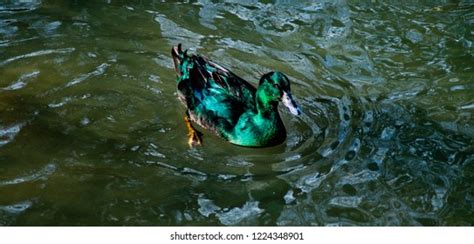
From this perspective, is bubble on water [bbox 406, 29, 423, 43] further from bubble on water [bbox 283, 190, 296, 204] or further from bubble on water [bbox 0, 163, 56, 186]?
bubble on water [bbox 0, 163, 56, 186]

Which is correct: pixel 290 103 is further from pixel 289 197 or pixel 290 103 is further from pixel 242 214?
pixel 242 214

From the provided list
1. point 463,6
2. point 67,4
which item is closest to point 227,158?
point 67,4

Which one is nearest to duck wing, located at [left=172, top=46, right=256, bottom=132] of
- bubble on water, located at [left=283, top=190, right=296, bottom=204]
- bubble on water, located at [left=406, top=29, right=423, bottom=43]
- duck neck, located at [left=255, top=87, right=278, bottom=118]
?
duck neck, located at [left=255, top=87, right=278, bottom=118]

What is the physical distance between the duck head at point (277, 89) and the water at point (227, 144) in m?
0.51

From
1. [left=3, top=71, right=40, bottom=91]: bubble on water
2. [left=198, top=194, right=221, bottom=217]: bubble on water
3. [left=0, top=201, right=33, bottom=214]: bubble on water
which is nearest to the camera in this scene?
[left=0, top=201, right=33, bottom=214]: bubble on water

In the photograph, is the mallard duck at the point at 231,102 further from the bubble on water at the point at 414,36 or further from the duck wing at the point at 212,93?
the bubble on water at the point at 414,36

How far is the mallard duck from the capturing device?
609 cm

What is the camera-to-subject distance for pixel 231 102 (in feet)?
21.5

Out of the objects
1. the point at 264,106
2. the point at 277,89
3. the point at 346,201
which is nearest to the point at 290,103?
the point at 277,89

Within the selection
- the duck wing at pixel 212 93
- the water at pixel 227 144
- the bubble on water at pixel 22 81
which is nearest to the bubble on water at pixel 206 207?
the water at pixel 227 144

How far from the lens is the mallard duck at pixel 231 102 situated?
6094 millimetres

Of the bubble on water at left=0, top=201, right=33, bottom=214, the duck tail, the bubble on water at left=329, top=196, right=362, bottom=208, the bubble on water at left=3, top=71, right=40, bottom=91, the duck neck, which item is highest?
the duck neck

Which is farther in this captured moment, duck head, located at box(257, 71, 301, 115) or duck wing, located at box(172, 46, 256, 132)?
duck wing, located at box(172, 46, 256, 132)
